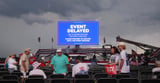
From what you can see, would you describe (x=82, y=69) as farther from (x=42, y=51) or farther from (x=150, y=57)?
(x=42, y=51)

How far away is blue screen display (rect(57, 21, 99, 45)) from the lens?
31.0 meters

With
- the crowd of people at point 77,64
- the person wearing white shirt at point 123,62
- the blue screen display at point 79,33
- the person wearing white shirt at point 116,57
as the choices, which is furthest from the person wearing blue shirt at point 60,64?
the blue screen display at point 79,33

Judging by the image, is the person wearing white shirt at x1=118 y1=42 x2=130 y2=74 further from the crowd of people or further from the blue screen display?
the blue screen display

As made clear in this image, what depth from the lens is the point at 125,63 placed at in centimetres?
918

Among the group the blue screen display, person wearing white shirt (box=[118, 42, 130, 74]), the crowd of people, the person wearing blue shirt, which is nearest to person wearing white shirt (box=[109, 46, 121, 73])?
the crowd of people

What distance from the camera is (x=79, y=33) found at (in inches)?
1227

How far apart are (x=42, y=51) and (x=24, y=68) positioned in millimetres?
23065

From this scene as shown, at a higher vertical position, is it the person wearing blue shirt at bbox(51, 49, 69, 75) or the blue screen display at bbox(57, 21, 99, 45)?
the blue screen display at bbox(57, 21, 99, 45)

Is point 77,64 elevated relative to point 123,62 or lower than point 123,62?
lower

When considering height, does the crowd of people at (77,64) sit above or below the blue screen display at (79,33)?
below

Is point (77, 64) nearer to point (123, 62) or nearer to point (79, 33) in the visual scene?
point (123, 62)

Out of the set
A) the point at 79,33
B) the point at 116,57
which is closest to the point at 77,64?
the point at 116,57

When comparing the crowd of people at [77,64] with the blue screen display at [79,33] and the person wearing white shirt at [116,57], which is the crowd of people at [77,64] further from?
the blue screen display at [79,33]

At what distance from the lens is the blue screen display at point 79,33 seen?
31.0m
